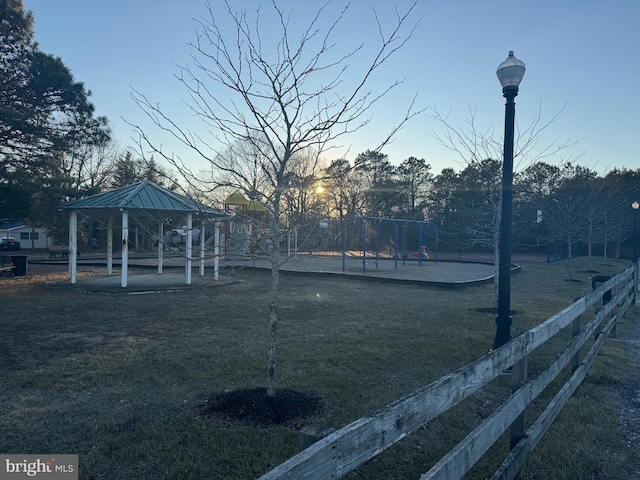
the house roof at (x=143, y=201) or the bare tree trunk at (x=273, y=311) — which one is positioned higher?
the house roof at (x=143, y=201)

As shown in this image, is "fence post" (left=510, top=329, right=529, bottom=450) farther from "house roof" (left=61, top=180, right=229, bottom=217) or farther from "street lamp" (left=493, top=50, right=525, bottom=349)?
"house roof" (left=61, top=180, right=229, bottom=217)

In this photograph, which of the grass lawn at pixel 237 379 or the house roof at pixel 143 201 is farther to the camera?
the house roof at pixel 143 201

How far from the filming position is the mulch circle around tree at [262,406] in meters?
3.96

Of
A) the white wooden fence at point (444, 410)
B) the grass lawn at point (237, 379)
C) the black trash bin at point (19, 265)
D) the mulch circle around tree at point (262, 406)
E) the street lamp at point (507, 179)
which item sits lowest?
the grass lawn at point (237, 379)

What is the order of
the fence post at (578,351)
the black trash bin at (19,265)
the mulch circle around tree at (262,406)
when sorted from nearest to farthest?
the mulch circle around tree at (262,406) → the fence post at (578,351) → the black trash bin at (19,265)

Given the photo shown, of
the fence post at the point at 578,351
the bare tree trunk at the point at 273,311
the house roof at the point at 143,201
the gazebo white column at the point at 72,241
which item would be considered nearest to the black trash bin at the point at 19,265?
the gazebo white column at the point at 72,241

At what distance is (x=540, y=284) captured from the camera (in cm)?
1575

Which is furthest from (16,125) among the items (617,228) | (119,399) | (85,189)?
(617,228)

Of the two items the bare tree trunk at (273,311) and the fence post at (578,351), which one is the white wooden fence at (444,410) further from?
the bare tree trunk at (273,311)

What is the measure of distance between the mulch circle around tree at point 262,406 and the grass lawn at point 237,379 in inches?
4.4

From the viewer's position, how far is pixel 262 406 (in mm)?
4125

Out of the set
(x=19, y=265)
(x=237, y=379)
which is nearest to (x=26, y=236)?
Answer: (x=19, y=265)

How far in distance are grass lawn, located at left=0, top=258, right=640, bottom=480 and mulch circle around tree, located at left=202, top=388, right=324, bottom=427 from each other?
11cm

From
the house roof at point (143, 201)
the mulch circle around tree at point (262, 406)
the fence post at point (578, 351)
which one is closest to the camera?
the mulch circle around tree at point (262, 406)
